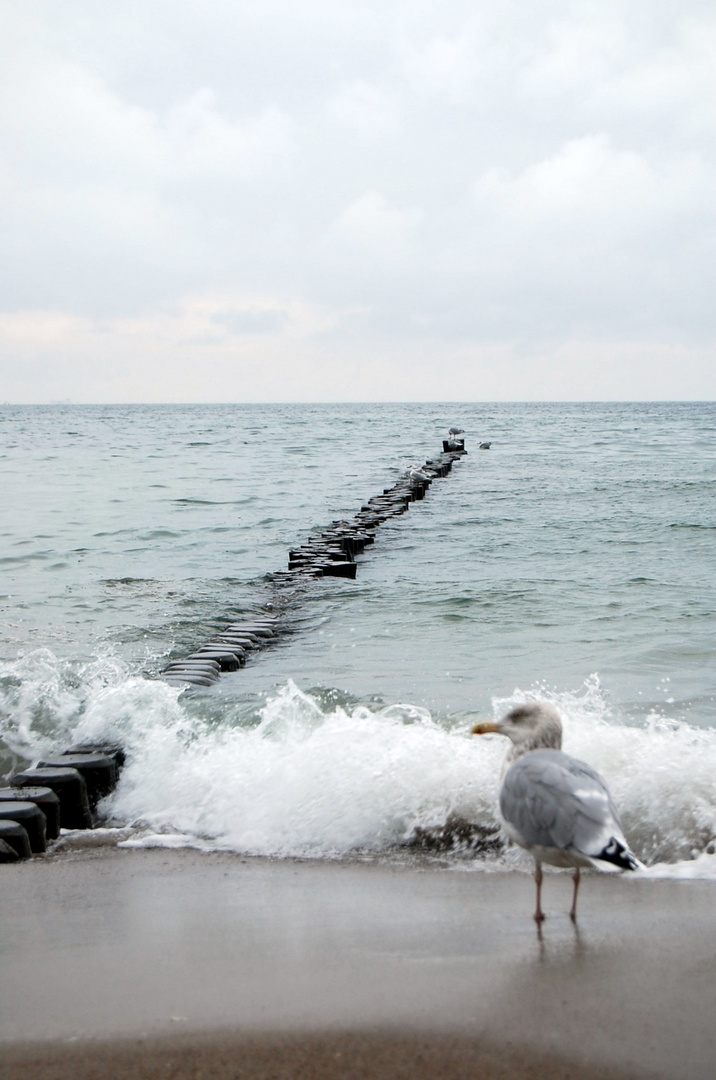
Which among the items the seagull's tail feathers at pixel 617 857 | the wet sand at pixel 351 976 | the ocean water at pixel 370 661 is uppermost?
the seagull's tail feathers at pixel 617 857

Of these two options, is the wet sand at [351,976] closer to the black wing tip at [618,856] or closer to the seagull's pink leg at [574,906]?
the seagull's pink leg at [574,906]

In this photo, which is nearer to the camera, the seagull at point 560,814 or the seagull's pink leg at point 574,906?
the seagull at point 560,814

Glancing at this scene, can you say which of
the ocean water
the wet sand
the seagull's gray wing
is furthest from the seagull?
the ocean water

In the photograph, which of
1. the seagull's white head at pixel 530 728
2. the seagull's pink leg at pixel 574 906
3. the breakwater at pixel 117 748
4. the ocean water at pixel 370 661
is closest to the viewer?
the seagull's pink leg at pixel 574 906

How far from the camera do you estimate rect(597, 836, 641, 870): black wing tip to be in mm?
2922

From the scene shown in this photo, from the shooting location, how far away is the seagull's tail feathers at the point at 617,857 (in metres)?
2.92

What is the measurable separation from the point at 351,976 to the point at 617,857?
0.87 m

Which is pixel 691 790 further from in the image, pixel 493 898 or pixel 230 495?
pixel 230 495

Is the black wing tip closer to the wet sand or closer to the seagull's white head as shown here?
the wet sand

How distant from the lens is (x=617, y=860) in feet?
9.59

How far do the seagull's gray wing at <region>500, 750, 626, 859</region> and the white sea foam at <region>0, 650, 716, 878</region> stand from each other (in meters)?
0.90

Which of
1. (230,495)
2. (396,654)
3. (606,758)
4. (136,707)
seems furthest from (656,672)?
(230,495)

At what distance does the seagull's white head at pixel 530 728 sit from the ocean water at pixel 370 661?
78cm

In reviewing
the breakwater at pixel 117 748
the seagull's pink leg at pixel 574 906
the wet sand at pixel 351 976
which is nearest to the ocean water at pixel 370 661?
the breakwater at pixel 117 748
